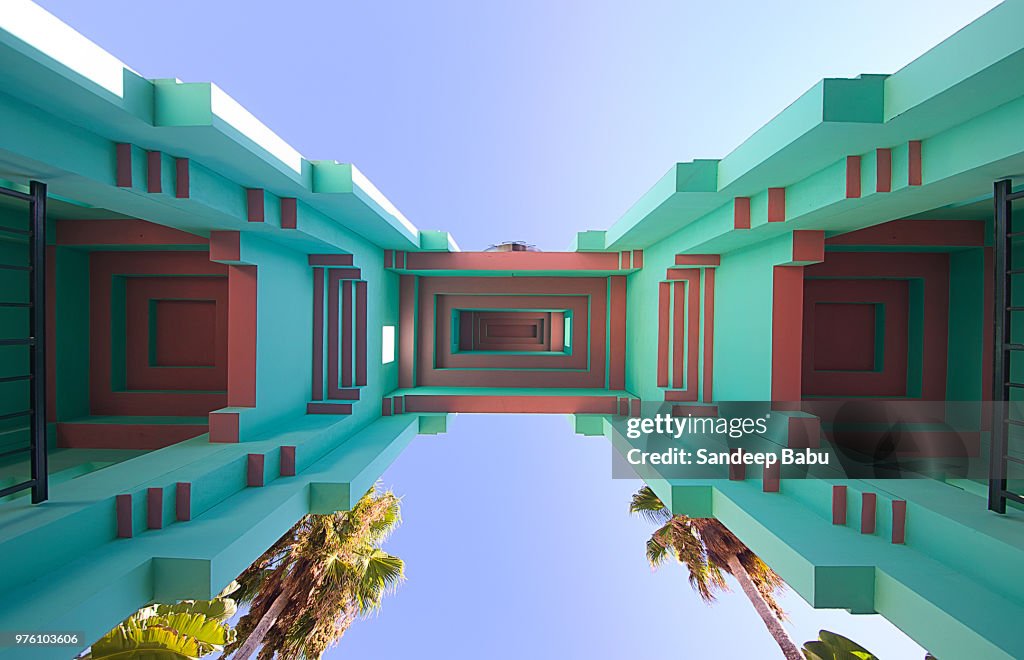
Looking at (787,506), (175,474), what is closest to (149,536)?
(175,474)

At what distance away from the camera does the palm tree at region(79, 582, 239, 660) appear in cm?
384

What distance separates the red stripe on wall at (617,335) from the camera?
9750 mm

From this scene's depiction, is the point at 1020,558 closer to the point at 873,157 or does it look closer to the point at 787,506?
the point at 787,506

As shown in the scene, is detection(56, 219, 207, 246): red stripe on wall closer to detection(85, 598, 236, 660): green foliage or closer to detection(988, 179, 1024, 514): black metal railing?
detection(85, 598, 236, 660): green foliage

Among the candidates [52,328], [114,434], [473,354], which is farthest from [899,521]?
[52,328]

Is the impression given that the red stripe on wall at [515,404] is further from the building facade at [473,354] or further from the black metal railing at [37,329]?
the black metal railing at [37,329]

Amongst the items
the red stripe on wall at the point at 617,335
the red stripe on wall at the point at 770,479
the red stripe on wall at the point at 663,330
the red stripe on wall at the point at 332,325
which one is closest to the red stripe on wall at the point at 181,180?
the red stripe on wall at the point at 332,325

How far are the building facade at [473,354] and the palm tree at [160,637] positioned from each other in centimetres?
106

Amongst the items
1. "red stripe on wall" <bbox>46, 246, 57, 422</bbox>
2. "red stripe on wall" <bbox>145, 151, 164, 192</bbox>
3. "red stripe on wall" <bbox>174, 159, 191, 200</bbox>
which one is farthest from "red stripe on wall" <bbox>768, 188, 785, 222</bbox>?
"red stripe on wall" <bbox>46, 246, 57, 422</bbox>

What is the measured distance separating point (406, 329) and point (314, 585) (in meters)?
4.90

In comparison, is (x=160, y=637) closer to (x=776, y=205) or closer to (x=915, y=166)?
(x=776, y=205)

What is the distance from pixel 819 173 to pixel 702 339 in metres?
3.43

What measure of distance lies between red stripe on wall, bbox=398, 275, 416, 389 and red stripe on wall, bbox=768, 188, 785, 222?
6.88m

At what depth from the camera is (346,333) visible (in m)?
7.31
